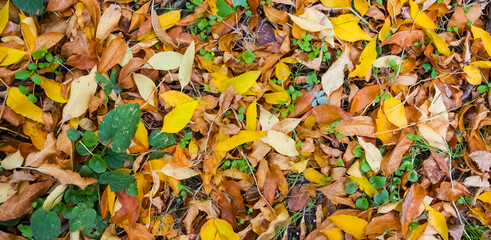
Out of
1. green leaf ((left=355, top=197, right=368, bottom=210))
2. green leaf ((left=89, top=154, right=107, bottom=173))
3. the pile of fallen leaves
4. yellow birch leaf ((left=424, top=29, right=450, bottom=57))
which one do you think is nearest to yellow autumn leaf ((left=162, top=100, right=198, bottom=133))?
the pile of fallen leaves

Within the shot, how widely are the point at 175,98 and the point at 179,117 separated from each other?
77mm

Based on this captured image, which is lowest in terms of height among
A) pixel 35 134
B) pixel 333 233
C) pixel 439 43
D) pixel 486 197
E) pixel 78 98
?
pixel 333 233

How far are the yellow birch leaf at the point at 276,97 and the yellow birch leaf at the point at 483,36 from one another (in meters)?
0.74

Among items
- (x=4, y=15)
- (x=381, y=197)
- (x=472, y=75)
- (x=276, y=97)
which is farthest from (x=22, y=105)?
(x=472, y=75)

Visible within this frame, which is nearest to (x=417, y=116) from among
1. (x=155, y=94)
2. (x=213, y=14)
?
(x=213, y=14)

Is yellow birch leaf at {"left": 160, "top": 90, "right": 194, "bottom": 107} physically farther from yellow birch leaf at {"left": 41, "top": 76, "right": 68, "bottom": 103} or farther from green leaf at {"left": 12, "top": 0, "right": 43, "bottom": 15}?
green leaf at {"left": 12, "top": 0, "right": 43, "bottom": 15}

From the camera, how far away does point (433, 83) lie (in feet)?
4.29

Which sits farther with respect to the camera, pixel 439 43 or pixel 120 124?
pixel 439 43

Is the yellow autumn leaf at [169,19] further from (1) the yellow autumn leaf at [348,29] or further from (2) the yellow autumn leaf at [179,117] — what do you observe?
(1) the yellow autumn leaf at [348,29]

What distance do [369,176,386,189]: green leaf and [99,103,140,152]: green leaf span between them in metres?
0.85

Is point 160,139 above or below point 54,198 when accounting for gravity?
above

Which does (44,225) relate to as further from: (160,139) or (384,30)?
(384,30)

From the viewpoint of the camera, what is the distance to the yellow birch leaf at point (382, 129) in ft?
4.16

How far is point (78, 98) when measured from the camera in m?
1.21
